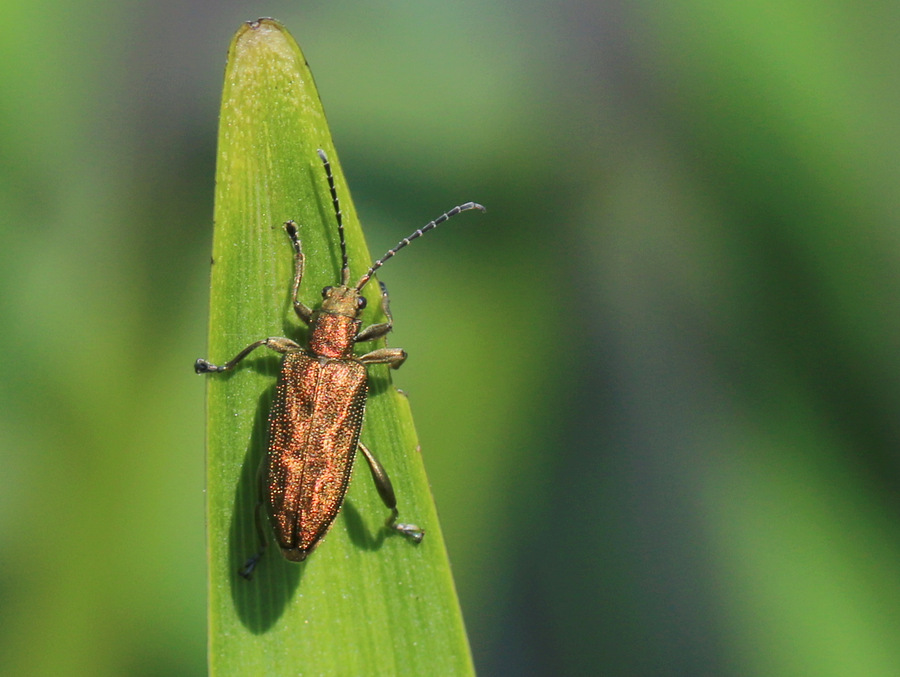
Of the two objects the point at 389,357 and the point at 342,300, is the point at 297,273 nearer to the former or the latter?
the point at 342,300

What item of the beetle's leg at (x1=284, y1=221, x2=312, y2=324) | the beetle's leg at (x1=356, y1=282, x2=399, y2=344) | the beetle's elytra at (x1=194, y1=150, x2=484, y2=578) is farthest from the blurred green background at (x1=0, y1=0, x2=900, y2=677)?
the beetle's leg at (x1=284, y1=221, x2=312, y2=324)

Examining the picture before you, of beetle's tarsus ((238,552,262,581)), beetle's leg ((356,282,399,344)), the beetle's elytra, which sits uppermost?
beetle's leg ((356,282,399,344))

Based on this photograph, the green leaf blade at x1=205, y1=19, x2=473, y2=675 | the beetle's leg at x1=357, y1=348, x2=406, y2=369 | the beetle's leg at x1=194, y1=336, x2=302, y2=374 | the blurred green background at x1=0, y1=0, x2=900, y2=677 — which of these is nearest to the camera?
the green leaf blade at x1=205, y1=19, x2=473, y2=675

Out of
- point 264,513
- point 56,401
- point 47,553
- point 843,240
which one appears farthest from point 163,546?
point 843,240

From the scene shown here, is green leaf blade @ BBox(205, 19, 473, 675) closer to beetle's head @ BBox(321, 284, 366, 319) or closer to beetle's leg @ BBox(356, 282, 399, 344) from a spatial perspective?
beetle's head @ BBox(321, 284, 366, 319)

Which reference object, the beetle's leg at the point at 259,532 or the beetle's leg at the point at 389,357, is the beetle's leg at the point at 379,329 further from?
the beetle's leg at the point at 259,532

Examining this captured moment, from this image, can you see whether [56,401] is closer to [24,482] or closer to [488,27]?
[24,482]
